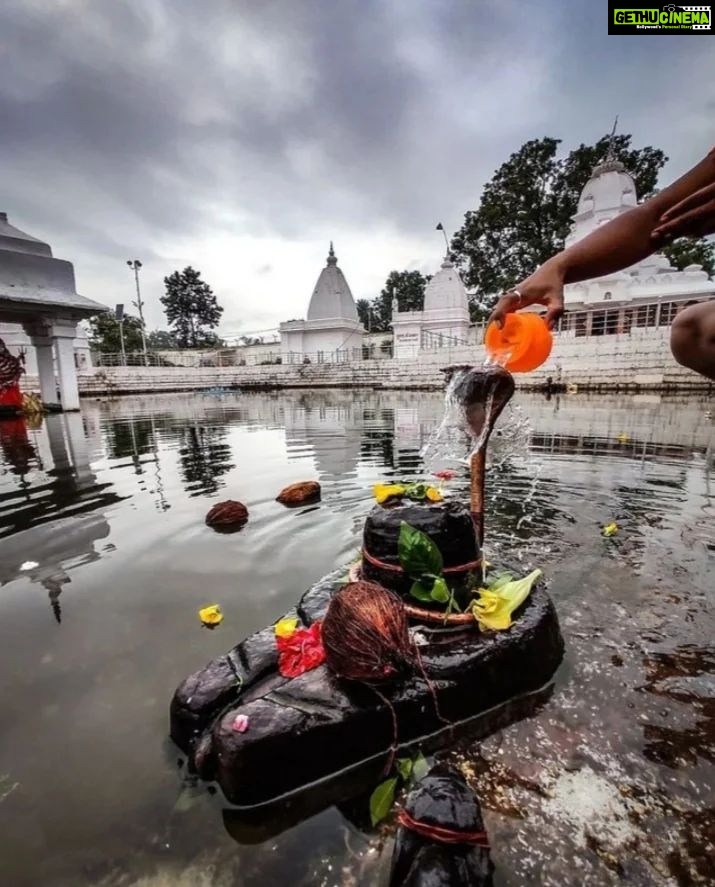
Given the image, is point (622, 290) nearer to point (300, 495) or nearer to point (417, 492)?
point (300, 495)

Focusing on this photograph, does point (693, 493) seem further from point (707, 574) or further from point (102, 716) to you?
point (102, 716)

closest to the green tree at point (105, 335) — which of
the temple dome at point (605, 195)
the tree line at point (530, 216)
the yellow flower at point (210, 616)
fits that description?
the tree line at point (530, 216)

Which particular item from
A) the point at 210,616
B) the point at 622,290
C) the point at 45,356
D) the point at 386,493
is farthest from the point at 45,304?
the point at 622,290

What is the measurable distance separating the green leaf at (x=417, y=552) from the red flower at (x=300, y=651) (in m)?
0.56

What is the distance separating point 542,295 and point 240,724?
2224mm

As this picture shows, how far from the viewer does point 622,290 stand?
25984 mm

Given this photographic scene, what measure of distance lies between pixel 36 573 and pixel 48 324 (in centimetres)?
1637

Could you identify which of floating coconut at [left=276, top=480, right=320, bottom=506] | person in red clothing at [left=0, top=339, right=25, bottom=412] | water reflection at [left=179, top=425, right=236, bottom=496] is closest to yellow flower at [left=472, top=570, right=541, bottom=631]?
floating coconut at [left=276, top=480, right=320, bottom=506]

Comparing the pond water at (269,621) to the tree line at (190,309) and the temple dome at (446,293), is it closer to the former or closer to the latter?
the temple dome at (446,293)

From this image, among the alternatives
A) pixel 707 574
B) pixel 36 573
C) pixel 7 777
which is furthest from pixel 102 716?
pixel 707 574

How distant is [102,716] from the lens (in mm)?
2141

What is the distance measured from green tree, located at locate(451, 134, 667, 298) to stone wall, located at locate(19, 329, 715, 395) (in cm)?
1333

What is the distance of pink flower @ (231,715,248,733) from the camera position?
1711 millimetres

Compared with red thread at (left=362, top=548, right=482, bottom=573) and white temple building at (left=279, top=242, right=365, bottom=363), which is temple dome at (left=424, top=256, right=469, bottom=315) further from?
red thread at (left=362, top=548, right=482, bottom=573)
